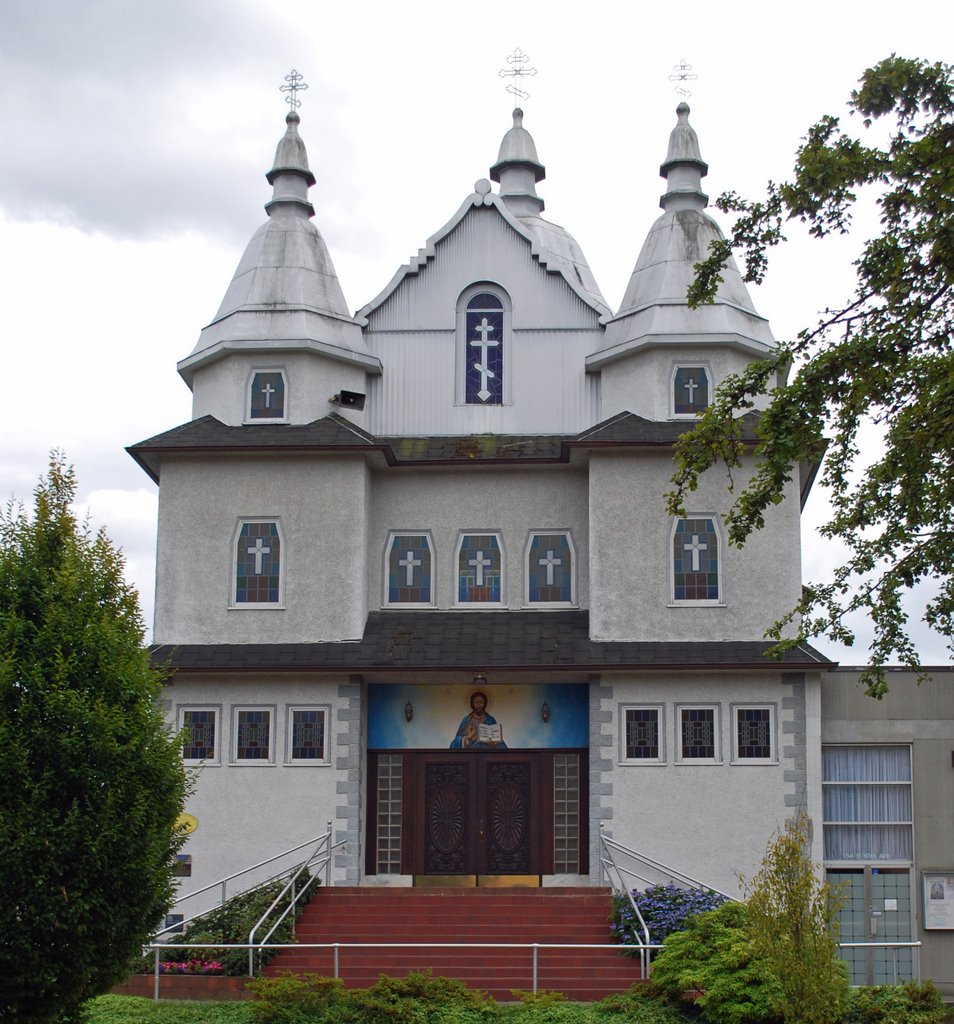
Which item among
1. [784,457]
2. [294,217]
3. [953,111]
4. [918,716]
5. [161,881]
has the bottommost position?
[161,881]

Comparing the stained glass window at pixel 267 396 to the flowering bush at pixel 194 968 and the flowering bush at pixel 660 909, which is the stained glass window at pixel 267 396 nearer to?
Answer: the flowering bush at pixel 194 968

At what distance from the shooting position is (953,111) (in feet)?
51.6

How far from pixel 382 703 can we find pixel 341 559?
8.60 ft

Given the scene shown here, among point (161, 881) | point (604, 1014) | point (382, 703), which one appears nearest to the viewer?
point (161, 881)

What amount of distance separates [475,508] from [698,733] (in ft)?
18.9

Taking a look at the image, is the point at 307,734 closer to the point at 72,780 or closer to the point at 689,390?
the point at 689,390

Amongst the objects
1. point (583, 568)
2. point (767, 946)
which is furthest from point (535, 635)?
point (767, 946)

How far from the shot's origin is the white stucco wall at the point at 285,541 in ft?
86.9

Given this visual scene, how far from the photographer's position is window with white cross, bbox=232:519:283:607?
2670cm

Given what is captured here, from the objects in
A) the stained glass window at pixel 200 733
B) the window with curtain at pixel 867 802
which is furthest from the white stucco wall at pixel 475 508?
the window with curtain at pixel 867 802

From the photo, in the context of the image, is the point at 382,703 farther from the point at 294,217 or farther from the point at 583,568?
the point at 294,217

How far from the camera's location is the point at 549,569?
27.5 m

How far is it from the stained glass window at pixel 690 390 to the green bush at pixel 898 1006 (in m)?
11.8

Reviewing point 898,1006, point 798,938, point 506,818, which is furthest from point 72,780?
point 506,818
